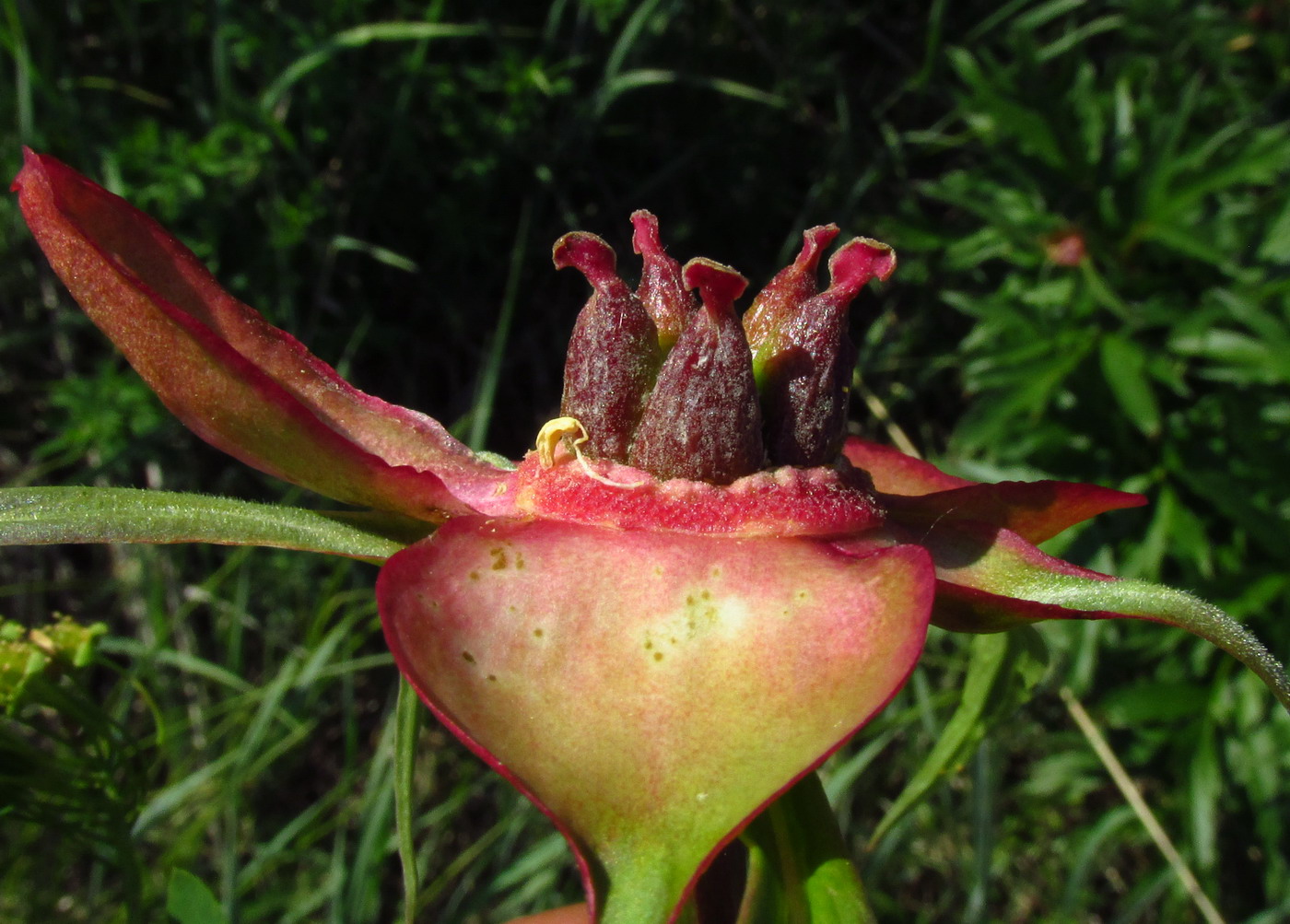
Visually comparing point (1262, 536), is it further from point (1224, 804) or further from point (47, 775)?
point (47, 775)

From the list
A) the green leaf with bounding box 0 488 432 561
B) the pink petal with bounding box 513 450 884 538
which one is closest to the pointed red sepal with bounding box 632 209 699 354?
the pink petal with bounding box 513 450 884 538

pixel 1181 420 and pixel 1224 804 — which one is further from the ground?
pixel 1181 420

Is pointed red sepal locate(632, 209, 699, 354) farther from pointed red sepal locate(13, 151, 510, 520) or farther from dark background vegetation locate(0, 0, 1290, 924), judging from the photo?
dark background vegetation locate(0, 0, 1290, 924)

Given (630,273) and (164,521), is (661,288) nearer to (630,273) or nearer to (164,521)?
(164,521)

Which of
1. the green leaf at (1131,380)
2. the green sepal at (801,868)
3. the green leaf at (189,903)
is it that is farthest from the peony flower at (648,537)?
the green leaf at (1131,380)

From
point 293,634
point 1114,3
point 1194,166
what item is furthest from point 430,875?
point 1114,3

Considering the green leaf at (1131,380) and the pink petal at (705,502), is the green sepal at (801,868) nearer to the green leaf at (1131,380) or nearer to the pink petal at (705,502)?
the pink petal at (705,502)
